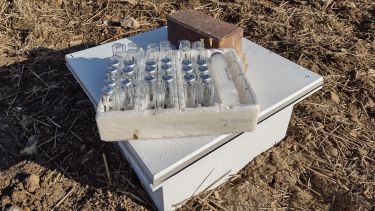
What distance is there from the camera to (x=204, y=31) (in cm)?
142

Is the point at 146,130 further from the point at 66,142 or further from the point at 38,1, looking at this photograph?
the point at 38,1

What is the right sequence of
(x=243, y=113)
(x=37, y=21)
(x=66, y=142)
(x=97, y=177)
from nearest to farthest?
1. (x=243, y=113)
2. (x=97, y=177)
3. (x=66, y=142)
4. (x=37, y=21)

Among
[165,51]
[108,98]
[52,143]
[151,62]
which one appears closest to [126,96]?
[108,98]

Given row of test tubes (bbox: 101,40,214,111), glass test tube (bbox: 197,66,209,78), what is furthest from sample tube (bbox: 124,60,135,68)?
glass test tube (bbox: 197,66,209,78)

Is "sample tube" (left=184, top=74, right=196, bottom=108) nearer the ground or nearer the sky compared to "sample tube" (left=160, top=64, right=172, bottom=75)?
nearer the ground

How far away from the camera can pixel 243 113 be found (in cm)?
113

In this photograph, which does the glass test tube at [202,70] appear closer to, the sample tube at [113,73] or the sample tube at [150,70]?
the sample tube at [150,70]

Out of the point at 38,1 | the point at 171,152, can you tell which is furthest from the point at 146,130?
the point at 38,1

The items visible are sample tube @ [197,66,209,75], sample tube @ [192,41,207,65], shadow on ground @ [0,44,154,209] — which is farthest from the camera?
shadow on ground @ [0,44,154,209]

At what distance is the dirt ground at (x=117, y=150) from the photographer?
1452mm

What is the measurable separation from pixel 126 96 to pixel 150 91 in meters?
0.08

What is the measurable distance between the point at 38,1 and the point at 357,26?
2123 mm

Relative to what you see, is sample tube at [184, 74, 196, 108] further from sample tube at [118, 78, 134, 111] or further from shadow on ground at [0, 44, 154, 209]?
shadow on ground at [0, 44, 154, 209]

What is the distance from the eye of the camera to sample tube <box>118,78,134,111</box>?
1.18 m
